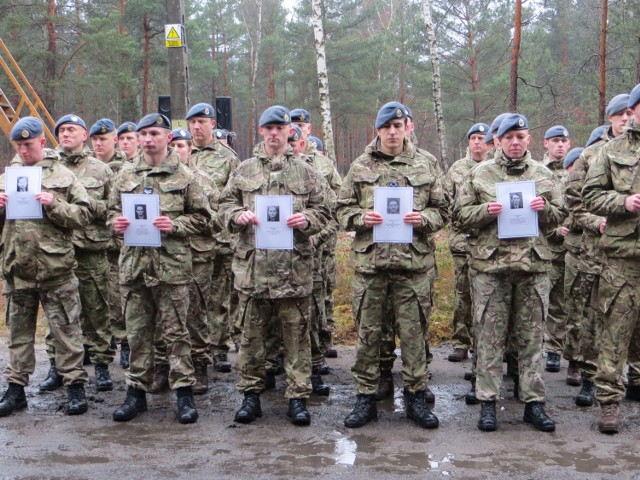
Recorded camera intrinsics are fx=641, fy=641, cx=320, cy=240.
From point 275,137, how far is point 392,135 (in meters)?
0.98

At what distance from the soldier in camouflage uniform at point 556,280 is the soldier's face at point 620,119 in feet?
2.82

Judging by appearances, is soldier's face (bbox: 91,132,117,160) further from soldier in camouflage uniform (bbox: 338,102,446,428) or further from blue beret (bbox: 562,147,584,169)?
blue beret (bbox: 562,147,584,169)

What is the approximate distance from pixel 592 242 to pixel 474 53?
850 inches

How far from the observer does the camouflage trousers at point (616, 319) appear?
510cm

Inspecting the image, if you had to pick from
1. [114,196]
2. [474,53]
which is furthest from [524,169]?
[474,53]

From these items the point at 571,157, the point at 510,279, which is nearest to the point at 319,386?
the point at 510,279

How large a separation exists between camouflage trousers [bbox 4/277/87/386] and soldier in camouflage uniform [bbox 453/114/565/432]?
3.54 meters

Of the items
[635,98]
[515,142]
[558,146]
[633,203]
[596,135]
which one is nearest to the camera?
[633,203]

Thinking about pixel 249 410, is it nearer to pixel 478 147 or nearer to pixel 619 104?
pixel 478 147

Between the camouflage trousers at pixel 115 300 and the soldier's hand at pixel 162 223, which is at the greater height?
the soldier's hand at pixel 162 223

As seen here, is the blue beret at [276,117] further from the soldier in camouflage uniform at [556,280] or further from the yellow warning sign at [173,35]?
the yellow warning sign at [173,35]

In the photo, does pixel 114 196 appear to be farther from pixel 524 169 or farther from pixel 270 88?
pixel 270 88

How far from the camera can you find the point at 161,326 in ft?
18.6

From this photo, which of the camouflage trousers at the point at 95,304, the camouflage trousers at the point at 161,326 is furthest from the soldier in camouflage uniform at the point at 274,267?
the camouflage trousers at the point at 95,304
